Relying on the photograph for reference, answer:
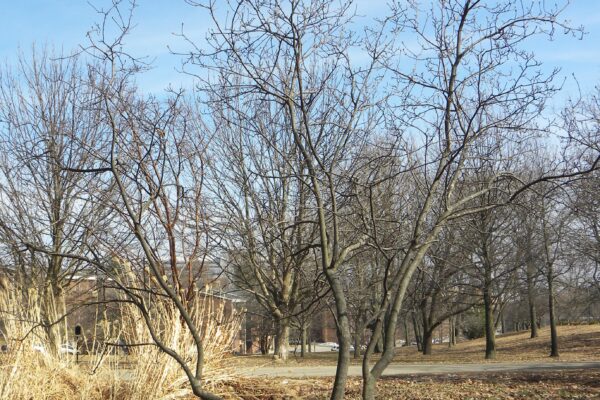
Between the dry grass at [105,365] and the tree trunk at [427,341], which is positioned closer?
the dry grass at [105,365]

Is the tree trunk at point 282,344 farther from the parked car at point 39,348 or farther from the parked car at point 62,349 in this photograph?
the parked car at point 39,348

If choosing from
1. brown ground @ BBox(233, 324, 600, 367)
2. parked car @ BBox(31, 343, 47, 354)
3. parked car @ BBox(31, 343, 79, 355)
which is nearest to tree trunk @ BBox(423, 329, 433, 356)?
brown ground @ BBox(233, 324, 600, 367)

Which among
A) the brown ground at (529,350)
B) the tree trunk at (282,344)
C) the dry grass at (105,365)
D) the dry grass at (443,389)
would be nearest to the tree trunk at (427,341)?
the brown ground at (529,350)

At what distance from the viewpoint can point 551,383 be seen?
9.62 metres

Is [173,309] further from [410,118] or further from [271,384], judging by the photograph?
Answer: [410,118]

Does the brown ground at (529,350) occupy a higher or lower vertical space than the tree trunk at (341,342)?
lower

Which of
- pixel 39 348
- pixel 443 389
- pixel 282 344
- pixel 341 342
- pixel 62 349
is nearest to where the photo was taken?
pixel 341 342

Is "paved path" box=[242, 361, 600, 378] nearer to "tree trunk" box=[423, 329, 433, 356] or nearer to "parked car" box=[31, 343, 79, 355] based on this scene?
"parked car" box=[31, 343, 79, 355]

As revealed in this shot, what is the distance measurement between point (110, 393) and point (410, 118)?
4884 millimetres

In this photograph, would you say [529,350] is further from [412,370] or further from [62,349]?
[62,349]

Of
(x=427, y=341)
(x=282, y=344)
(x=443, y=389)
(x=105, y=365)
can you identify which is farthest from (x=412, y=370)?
(x=427, y=341)

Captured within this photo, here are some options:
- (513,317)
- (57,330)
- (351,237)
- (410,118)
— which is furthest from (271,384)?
(513,317)

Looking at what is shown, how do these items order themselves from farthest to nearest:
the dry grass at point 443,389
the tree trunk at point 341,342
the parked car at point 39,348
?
the dry grass at point 443,389 < the parked car at point 39,348 < the tree trunk at point 341,342

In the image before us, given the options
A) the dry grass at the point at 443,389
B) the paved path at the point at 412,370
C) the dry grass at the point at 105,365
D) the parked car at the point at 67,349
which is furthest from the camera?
the paved path at the point at 412,370
